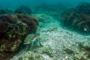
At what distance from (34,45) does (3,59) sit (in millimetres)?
1739

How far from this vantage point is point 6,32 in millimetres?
4734

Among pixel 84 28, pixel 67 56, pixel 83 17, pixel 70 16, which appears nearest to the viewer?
pixel 67 56

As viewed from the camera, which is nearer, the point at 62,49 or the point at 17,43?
the point at 17,43

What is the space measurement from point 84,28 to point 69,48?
4626 millimetres

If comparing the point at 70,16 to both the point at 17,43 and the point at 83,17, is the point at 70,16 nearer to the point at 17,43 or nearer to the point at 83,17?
the point at 83,17

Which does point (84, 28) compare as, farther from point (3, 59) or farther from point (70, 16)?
point (3, 59)

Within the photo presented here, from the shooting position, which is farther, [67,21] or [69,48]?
[67,21]

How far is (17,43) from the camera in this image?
187 inches

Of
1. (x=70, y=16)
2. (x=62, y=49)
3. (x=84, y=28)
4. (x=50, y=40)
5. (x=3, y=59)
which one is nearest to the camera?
(x=3, y=59)

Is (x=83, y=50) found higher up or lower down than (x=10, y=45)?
lower down

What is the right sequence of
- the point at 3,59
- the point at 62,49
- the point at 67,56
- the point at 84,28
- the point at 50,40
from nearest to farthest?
1. the point at 3,59
2. the point at 67,56
3. the point at 62,49
4. the point at 50,40
5. the point at 84,28

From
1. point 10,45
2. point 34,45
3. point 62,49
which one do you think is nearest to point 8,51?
point 10,45

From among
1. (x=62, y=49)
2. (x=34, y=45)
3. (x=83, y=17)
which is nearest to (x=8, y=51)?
(x=34, y=45)

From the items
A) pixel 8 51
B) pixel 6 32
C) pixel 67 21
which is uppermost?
pixel 6 32
